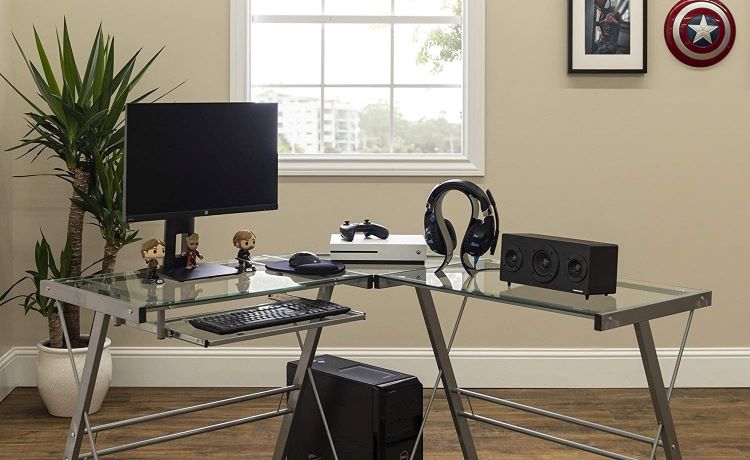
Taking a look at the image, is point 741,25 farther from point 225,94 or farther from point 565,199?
point 225,94

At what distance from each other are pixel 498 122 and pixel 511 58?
30cm

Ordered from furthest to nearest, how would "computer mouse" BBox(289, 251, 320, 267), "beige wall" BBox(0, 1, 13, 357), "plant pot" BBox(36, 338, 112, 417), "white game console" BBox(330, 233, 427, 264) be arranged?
"beige wall" BBox(0, 1, 13, 357) < "plant pot" BBox(36, 338, 112, 417) < "white game console" BBox(330, 233, 427, 264) < "computer mouse" BBox(289, 251, 320, 267)

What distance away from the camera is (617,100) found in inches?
186

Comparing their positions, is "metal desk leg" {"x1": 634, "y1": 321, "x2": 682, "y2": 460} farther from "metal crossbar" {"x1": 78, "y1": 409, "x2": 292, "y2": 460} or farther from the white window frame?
the white window frame

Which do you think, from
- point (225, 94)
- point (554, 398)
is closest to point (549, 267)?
point (554, 398)

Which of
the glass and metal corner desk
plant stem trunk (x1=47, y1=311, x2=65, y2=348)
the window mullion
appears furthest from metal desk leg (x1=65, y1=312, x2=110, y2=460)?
the window mullion

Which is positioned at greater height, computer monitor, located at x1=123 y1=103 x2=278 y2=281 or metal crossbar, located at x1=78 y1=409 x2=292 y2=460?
computer monitor, located at x1=123 y1=103 x2=278 y2=281

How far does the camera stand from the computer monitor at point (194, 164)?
9.57ft

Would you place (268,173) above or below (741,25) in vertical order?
below

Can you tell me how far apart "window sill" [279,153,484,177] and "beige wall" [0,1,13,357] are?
125cm

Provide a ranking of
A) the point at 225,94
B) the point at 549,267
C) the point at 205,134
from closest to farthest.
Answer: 1. the point at 549,267
2. the point at 205,134
3. the point at 225,94

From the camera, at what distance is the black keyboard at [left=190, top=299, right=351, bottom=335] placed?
2707 mm

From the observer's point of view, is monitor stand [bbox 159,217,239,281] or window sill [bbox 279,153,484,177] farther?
window sill [bbox 279,153,484,177]

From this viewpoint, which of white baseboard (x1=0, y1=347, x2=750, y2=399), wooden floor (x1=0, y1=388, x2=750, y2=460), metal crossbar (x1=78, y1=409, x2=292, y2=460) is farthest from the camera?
white baseboard (x1=0, y1=347, x2=750, y2=399)
